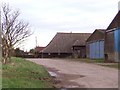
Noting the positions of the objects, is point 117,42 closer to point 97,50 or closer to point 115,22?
point 115,22

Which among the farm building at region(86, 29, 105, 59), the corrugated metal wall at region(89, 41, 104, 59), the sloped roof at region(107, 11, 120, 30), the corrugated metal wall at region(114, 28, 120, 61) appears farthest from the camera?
the farm building at region(86, 29, 105, 59)

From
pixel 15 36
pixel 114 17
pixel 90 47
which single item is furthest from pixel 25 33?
pixel 90 47

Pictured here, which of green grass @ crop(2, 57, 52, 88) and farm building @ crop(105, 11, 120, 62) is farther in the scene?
farm building @ crop(105, 11, 120, 62)

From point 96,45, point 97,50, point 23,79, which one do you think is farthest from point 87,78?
point 96,45

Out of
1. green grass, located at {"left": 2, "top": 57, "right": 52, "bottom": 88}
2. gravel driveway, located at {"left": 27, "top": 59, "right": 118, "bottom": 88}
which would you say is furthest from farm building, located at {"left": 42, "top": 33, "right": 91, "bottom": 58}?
green grass, located at {"left": 2, "top": 57, "right": 52, "bottom": 88}

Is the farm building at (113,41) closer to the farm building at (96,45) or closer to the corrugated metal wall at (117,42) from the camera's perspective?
the corrugated metal wall at (117,42)

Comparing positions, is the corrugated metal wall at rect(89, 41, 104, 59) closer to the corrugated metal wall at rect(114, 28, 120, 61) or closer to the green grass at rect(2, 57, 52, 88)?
the corrugated metal wall at rect(114, 28, 120, 61)

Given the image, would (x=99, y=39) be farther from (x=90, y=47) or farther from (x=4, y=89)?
(x=4, y=89)

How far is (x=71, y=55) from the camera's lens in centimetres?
9338

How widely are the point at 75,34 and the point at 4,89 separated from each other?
294 ft

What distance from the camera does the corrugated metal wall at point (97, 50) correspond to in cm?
7119

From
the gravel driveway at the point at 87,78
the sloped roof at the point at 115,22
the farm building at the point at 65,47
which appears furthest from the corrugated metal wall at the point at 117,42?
the farm building at the point at 65,47

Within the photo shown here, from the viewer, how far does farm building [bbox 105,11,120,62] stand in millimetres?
55531

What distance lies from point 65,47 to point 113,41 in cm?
3831
